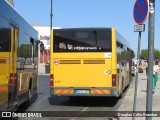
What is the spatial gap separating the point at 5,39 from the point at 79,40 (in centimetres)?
647

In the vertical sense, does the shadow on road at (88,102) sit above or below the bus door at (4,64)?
below

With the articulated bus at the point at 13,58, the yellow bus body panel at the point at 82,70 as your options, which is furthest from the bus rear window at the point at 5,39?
the yellow bus body panel at the point at 82,70

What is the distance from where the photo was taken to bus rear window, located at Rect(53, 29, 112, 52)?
15484mm

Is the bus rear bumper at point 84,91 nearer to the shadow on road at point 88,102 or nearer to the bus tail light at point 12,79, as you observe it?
the shadow on road at point 88,102

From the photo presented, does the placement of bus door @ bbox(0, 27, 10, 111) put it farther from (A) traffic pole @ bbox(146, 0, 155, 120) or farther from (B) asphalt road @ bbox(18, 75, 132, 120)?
(A) traffic pole @ bbox(146, 0, 155, 120)

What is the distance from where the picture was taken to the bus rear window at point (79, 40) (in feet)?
50.8

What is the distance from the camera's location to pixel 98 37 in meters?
15.5

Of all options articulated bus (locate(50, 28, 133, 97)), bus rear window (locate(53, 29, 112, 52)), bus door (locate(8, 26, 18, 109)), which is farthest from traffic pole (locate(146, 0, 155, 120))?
bus rear window (locate(53, 29, 112, 52))

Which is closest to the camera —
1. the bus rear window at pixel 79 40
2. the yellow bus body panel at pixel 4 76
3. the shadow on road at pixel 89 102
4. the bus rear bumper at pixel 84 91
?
the yellow bus body panel at pixel 4 76

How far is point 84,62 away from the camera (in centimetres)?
1556

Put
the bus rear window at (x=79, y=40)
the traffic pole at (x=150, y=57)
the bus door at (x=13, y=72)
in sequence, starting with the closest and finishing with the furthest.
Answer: the traffic pole at (x=150, y=57) < the bus door at (x=13, y=72) < the bus rear window at (x=79, y=40)

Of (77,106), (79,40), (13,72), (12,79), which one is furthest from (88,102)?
(12,79)

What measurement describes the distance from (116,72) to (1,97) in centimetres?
709

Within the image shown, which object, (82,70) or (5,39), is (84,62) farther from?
(5,39)
